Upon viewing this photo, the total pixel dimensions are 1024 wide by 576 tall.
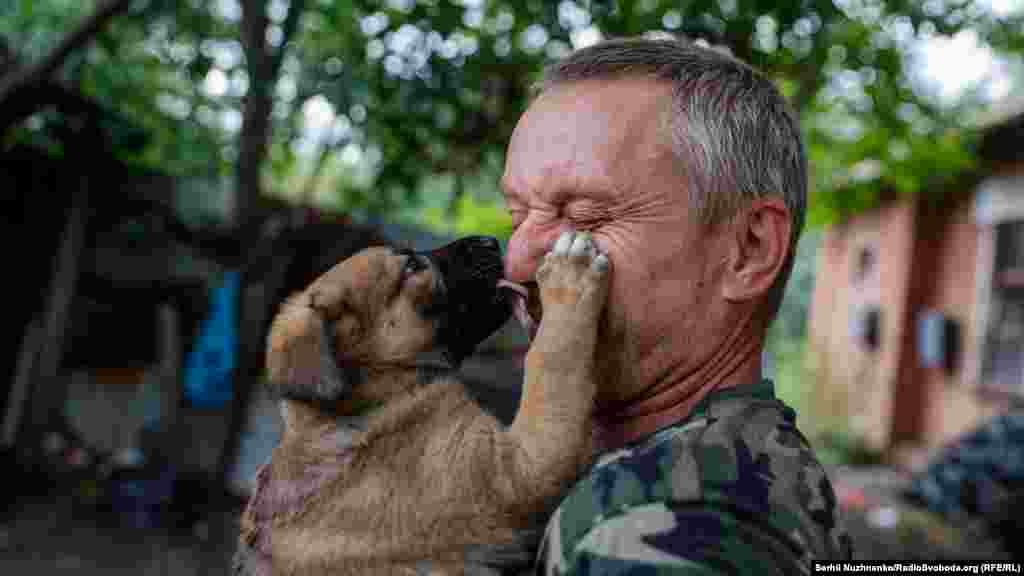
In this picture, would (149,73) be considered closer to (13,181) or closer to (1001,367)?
(13,181)

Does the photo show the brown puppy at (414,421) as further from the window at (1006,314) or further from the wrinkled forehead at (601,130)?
the window at (1006,314)

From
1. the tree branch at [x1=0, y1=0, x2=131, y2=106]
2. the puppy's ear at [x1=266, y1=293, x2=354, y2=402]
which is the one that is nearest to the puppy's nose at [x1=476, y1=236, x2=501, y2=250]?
the puppy's ear at [x1=266, y1=293, x2=354, y2=402]

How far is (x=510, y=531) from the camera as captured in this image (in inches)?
81.1

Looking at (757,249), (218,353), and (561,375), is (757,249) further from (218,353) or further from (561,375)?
(218,353)

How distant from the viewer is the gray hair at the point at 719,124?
168 centimetres

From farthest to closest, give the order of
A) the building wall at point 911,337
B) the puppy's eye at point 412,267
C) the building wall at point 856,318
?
the building wall at point 856,318
the building wall at point 911,337
the puppy's eye at point 412,267

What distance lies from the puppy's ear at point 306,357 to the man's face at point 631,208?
3.45 ft

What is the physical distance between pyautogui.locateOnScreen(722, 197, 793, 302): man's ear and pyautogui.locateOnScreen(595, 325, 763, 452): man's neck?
0.12 metres

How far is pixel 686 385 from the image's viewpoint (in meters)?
1.78

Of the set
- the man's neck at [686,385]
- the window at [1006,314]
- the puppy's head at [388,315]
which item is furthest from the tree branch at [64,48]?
the window at [1006,314]

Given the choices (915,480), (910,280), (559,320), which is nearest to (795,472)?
(559,320)

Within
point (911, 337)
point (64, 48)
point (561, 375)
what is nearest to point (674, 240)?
point (561, 375)

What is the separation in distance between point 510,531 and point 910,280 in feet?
42.4

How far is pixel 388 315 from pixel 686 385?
1.49 metres
